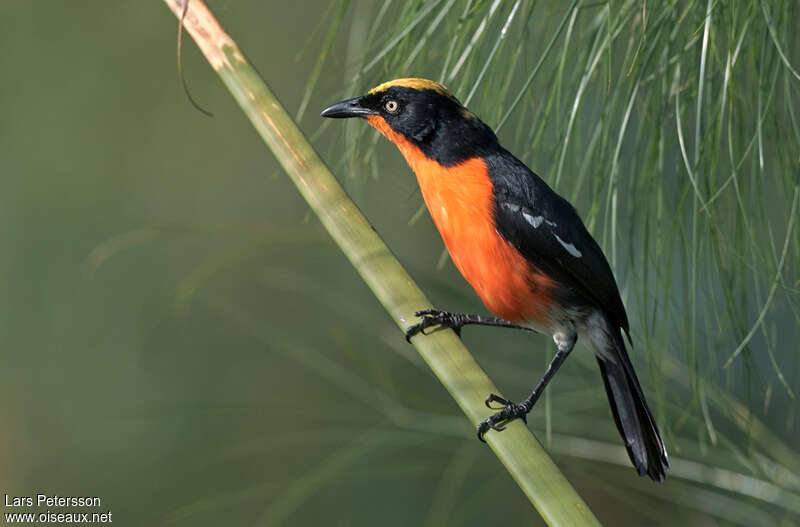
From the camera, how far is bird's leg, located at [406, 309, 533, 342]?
3.67 feet

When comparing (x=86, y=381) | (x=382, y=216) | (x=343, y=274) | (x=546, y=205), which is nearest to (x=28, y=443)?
(x=86, y=381)

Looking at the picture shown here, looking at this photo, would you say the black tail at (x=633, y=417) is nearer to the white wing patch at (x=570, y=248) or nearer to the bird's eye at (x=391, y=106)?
the white wing patch at (x=570, y=248)

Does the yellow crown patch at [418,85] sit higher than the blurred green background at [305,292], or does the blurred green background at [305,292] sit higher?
the yellow crown patch at [418,85]

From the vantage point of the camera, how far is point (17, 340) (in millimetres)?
3223

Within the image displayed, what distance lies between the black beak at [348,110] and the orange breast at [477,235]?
2cm

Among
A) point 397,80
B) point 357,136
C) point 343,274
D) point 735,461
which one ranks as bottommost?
point 343,274

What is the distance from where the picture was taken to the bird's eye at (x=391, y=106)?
61.2 inches

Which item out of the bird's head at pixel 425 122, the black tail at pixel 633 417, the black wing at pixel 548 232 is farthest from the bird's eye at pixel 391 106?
the black tail at pixel 633 417

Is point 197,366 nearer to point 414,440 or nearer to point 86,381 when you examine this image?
point 86,381

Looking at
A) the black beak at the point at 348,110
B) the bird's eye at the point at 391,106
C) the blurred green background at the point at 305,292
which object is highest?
the bird's eye at the point at 391,106

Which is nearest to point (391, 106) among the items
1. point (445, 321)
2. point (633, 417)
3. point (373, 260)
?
point (445, 321)

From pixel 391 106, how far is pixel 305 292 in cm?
191

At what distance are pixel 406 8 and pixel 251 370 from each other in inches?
92.0

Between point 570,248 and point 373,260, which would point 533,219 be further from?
point 373,260
